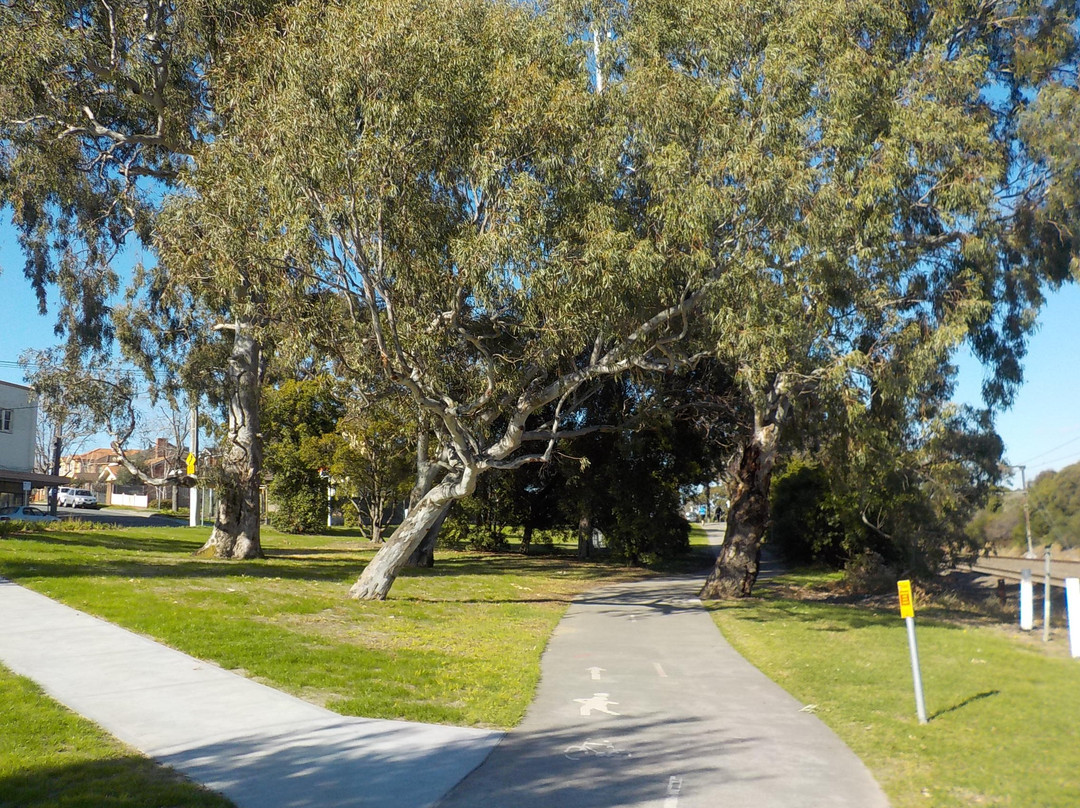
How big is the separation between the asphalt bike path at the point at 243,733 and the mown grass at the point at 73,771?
173mm

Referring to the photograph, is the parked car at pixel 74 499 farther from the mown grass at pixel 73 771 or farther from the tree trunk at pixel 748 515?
the mown grass at pixel 73 771

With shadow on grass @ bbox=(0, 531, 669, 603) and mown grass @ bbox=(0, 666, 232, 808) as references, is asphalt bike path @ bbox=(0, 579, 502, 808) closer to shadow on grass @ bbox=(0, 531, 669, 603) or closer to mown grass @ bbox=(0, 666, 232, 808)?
mown grass @ bbox=(0, 666, 232, 808)

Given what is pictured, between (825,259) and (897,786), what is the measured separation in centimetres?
A: 974

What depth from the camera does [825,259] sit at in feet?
48.6

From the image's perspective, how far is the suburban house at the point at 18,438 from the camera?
46.1 metres

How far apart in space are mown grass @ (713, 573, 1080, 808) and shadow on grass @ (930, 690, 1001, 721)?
0.01m

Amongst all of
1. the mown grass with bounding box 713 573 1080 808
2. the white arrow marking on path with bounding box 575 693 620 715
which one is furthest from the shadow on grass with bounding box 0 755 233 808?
the mown grass with bounding box 713 573 1080 808

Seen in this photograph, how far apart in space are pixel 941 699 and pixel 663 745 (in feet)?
11.8

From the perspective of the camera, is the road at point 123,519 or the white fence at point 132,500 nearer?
the road at point 123,519

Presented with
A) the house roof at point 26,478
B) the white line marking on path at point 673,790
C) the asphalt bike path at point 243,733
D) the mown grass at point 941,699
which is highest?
the house roof at point 26,478

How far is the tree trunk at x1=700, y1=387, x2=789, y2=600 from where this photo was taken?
20062 millimetres

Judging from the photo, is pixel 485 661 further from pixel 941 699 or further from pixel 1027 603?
pixel 1027 603

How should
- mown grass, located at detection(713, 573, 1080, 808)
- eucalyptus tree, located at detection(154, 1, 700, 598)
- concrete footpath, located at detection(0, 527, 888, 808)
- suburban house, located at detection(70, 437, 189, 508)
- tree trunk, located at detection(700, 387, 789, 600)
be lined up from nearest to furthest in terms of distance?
concrete footpath, located at detection(0, 527, 888, 808) < mown grass, located at detection(713, 573, 1080, 808) < eucalyptus tree, located at detection(154, 1, 700, 598) < tree trunk, located at detection(700, 387, 789, 600) < suburban house, located at detection(70, 437, 189, 508)

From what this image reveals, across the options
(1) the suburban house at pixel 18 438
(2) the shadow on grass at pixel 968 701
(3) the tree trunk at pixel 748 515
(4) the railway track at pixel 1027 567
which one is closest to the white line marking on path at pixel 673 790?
(2) the shadow on grass at pixel 968 701
